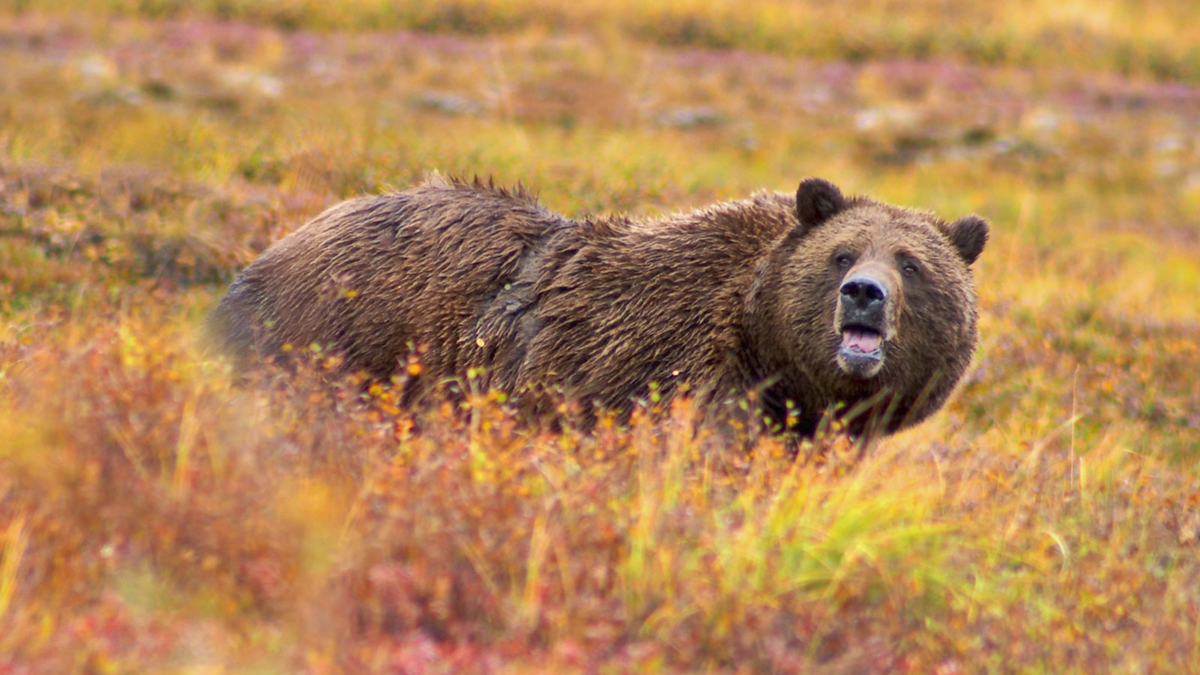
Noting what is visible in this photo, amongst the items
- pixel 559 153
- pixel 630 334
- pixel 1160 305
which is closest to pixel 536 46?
pixel 559 153

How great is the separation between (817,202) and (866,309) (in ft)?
2.51

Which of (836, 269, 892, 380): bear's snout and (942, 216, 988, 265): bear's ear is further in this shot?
(942, 216, 988, 265): bear's ear

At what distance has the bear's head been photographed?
523 centimetres

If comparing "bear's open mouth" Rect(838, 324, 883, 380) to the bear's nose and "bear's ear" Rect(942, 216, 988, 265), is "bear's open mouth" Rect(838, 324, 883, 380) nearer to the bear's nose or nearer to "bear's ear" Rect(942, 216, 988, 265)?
the bear's nose

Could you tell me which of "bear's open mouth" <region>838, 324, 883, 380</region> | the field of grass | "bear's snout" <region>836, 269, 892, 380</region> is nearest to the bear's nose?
"bear's snout" <region>836, 269, 892, 380</region>

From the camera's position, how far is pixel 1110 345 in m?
9.70

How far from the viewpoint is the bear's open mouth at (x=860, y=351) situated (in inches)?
204

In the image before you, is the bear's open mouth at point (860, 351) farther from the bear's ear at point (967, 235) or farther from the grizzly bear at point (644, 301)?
the bear's ear at point (967, 235)

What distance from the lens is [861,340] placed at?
206 inches

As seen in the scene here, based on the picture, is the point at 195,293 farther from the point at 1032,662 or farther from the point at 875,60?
the point at 875,60

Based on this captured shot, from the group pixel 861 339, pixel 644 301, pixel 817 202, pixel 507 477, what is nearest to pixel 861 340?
pixel 861 339

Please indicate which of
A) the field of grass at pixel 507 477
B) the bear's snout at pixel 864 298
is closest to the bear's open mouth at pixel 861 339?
the bear's snout at pixel 864 298

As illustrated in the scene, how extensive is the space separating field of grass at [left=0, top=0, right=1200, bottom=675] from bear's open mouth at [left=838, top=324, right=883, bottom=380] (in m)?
0.33

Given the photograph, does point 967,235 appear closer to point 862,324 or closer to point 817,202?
point 817,202
